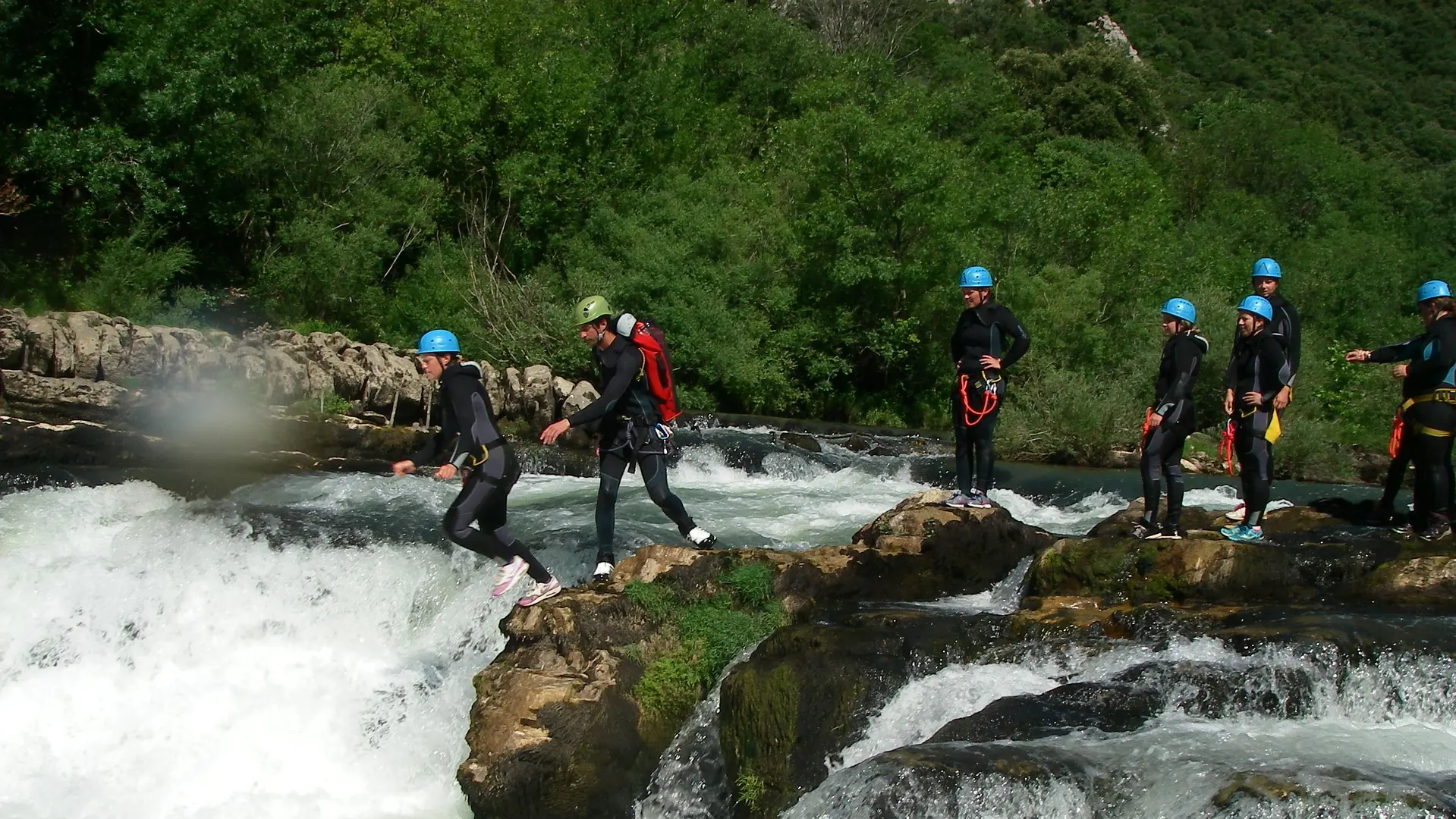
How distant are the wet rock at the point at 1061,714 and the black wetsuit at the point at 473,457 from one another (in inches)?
132

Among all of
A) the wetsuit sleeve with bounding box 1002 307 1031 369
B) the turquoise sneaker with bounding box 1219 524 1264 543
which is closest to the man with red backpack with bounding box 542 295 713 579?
the wetsuit sleeve with bounding box 1002 307 1031 369

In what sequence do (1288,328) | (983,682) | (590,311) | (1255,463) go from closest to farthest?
(983,682), (590,311), (1255,463), (1288,328)

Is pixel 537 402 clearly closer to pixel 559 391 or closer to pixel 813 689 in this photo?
pixel 559 391

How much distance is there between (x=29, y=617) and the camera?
9727 mm

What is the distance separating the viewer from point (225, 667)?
9.57m

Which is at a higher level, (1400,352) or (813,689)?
(1400,352)

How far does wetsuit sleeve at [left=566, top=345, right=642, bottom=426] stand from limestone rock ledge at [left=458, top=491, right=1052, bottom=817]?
3.81 ft

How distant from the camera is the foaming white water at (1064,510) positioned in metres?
14.2

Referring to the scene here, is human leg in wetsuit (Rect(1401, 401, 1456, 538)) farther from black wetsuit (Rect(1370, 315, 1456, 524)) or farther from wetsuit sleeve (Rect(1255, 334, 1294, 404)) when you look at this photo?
wetsuit sleeve (Rect(1255, 334, 1294, 404))

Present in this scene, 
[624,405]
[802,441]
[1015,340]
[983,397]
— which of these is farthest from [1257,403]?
[802,441]

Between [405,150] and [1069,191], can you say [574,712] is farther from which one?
[1069,191]

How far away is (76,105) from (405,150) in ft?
22.7

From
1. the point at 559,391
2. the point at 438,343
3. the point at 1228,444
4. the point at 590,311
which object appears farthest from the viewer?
the point at 559,391

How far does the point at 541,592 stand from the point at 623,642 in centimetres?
79
